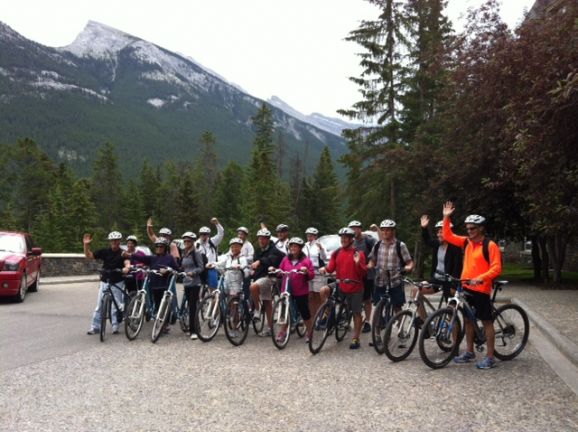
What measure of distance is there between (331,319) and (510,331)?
2782 millimetres

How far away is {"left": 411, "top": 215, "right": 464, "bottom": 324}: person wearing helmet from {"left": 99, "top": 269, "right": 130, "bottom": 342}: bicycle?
17.2ft

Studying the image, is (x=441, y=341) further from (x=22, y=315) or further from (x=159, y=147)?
(x=159, y=147)

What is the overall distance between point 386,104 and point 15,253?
23.7 m

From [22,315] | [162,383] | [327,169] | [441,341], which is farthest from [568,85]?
[327,169]

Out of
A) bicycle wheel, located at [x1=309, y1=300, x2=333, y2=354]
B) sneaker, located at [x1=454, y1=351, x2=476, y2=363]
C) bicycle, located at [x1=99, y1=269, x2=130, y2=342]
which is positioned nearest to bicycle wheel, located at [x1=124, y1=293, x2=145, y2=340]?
bicycle, located at [x1=99, y1=269, x2=130, y2=342]

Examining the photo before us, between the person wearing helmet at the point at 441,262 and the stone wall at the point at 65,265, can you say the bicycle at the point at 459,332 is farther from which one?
the stone wall at the point at 65,265

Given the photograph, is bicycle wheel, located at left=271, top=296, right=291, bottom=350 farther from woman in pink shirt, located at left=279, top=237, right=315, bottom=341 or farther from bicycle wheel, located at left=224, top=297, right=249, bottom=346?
bicycle wheel, located at left=224, top=297, right=249, bottom=346

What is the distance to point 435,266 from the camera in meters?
10.2

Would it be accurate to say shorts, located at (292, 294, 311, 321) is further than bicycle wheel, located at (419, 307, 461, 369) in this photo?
Yes

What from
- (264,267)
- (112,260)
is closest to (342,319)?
(264,267)

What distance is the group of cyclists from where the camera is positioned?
7977mm

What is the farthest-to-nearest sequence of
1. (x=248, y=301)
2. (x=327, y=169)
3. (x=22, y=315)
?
(x=327, y=169), (x=22, y=315), (x=248, y=301)

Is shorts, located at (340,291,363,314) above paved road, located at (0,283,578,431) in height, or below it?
above

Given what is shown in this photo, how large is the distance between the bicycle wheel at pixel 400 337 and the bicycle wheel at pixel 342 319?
1530mm
